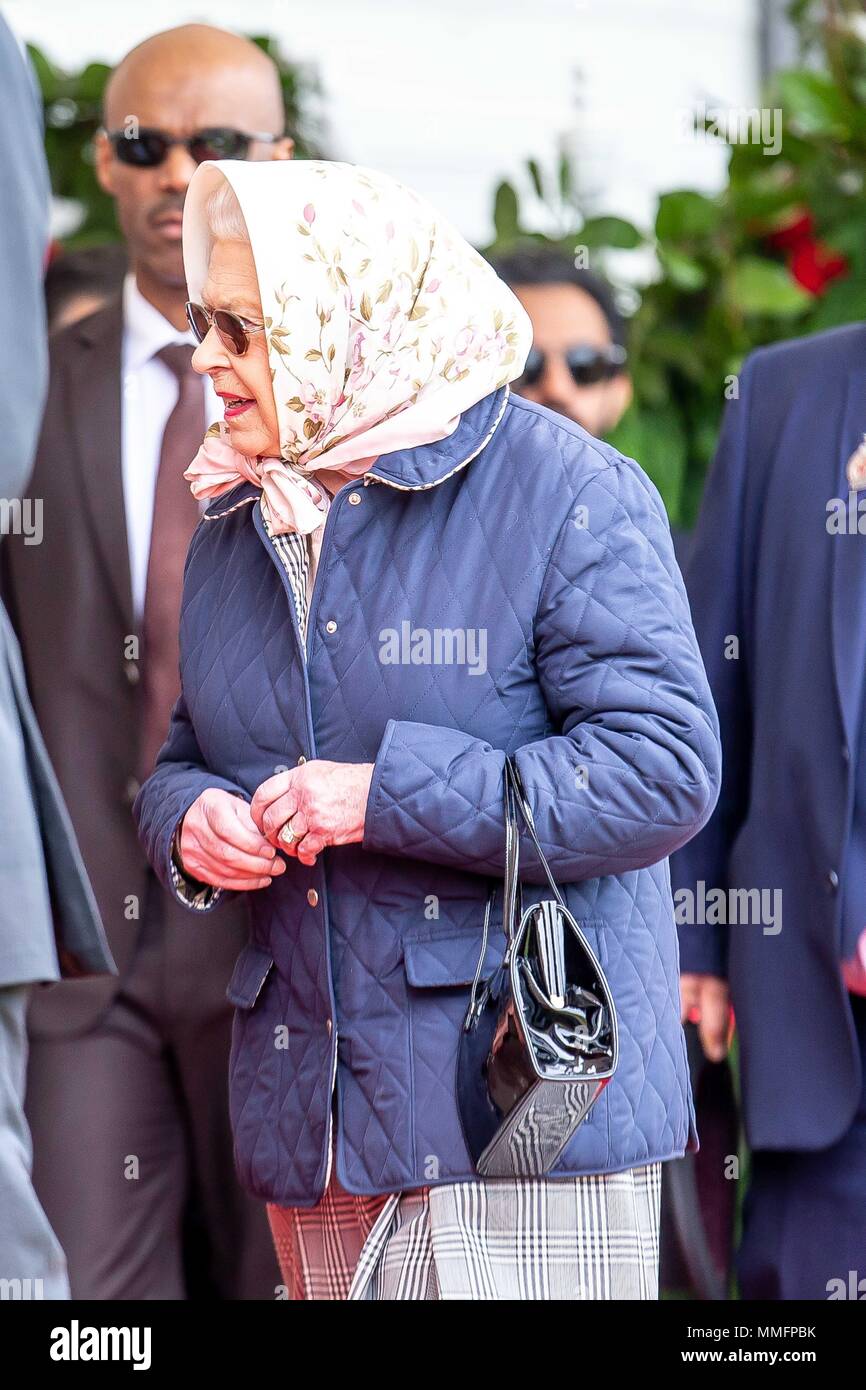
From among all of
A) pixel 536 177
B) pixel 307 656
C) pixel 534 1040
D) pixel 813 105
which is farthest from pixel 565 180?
pixel 534 1040

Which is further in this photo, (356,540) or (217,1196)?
(217,1196)

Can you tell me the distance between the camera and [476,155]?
426 centimetres

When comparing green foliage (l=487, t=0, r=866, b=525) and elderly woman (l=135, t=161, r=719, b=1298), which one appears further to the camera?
green foliage (l=487, t=0, r=866, b=525)

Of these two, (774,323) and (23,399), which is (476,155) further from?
(23,399)

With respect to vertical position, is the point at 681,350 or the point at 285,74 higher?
the point at 285,74

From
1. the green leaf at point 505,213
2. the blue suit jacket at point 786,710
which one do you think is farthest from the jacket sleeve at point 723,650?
the green leaf at point 505,213

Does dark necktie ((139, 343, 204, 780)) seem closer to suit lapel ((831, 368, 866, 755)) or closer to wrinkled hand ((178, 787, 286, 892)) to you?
wrinkled hand ((178, 787, 286, 892))

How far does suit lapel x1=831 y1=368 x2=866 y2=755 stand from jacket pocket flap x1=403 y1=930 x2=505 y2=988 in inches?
28.5

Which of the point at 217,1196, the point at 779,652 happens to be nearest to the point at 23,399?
the point at 779,652

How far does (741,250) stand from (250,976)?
235 centimetres

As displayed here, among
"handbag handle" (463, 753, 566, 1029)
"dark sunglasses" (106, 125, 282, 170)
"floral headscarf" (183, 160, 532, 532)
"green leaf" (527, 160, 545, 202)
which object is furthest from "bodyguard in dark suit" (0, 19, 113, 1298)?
"green leaf" (527, 160, 545, 202)

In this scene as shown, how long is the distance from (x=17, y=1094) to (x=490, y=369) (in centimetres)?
91

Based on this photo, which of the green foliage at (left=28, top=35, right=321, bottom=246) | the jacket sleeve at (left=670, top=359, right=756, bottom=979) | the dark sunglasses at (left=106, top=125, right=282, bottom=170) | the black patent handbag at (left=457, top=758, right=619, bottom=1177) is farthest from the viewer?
the green foliage at (left=28, top=35, right=321, bottom=246)

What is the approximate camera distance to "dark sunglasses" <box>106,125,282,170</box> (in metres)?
2.95
